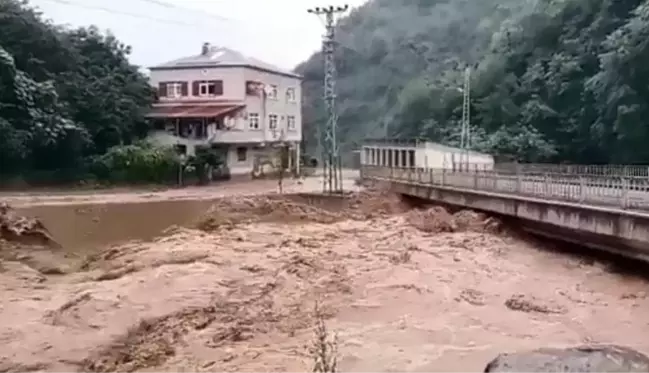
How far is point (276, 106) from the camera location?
178ft

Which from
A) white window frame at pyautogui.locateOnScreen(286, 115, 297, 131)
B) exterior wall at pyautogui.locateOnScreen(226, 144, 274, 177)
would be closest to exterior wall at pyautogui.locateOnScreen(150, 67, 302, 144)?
exterior wall at pyautogui.locateOnScreen(226, 144, 274, 177)

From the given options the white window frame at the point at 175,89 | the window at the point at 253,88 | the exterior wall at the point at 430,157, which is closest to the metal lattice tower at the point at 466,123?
the exterior wall at the point at 430,157

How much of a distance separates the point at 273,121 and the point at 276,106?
4.27 ft

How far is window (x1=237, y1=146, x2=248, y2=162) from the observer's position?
51.0 metres

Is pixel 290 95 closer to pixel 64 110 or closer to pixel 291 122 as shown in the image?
pixel 291 122

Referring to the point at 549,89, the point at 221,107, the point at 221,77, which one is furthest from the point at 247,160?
the point at 549,89

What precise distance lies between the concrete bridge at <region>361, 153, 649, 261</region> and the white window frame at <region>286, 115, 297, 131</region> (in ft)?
82.5

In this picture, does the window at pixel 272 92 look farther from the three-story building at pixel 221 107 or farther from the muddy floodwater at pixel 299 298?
the muddy floodwater at pixel 299 298

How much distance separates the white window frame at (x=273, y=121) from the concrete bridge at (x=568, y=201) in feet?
73.6

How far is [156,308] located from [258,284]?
3119 millimetres

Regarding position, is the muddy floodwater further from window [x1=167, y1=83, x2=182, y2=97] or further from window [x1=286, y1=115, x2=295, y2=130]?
window [x1=286, y1=115, x2=295, y2=130]

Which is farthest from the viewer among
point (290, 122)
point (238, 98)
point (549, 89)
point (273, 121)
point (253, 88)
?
point (290, 122)

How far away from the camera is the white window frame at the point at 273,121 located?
52.9m

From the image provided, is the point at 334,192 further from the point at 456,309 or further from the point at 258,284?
the point at 456,309
